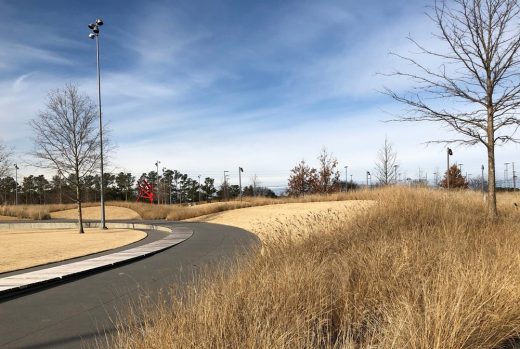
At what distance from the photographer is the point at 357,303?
4.64 meters

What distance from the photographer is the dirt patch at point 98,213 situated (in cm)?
4421

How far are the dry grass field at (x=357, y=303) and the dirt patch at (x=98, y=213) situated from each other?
38.5 m

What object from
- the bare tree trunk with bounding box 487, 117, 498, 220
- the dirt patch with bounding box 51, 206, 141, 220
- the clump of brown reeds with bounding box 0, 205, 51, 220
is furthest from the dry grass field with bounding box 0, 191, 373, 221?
the bare tree trunk with bounding box 487, 117, 498, 220

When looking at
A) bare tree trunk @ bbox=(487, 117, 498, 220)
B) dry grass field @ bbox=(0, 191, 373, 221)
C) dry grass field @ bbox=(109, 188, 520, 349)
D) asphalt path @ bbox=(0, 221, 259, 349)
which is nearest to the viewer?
dry grass field @ bbox=(109, 188, 520, 349)

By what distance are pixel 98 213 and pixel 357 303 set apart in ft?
157

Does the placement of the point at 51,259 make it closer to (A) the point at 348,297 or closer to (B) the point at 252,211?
(A) the point at 348,297

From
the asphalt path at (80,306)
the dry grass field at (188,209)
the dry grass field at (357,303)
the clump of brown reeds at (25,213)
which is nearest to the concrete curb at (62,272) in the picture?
the asphalt path at (80,306)

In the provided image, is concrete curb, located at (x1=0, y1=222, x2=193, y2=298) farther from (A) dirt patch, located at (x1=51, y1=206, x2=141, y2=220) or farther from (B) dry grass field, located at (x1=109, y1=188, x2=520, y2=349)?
(A) dirt patch, located at (x1=51, y1=206, x2=141, y2=220)

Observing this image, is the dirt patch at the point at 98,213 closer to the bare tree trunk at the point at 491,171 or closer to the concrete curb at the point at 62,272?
the concrete curb at the point at 62,272

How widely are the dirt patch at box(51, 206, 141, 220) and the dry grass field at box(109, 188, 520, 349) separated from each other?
126 feet

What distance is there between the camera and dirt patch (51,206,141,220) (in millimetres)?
44213

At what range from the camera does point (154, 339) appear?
3514mm

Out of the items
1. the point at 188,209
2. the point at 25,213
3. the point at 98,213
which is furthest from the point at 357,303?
the point at 98,213

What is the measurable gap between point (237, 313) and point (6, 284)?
6574mm
